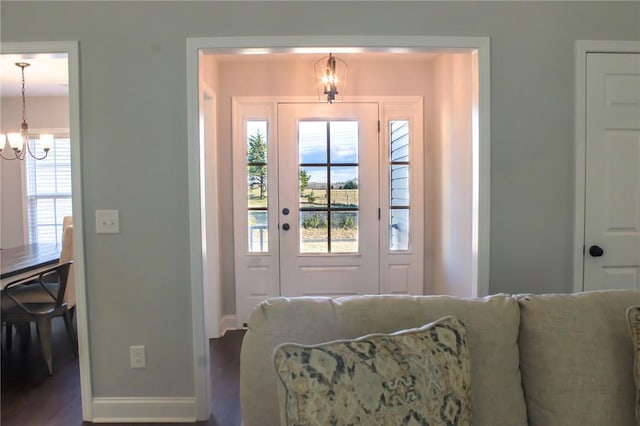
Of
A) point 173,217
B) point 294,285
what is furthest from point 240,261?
point 173,217

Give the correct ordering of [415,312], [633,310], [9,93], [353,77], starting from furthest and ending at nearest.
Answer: [9,93] → [353,77] → [415,312] → [633,310]

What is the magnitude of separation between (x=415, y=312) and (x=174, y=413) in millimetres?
1603

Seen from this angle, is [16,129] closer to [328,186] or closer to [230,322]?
[230,322]

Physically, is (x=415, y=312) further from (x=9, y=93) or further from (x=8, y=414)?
(x=9, y=93)

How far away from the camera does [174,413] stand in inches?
80.4

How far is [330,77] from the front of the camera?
2.92m

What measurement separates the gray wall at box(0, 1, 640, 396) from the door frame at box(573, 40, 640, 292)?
34 mm

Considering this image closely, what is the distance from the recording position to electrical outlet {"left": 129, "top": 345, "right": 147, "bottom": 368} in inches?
80.0

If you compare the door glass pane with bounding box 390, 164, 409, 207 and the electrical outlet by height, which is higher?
the door glass pane with bounding box 390, 164, 409, 207

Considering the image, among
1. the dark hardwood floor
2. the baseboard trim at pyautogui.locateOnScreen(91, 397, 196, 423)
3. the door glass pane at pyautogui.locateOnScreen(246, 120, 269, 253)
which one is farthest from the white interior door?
the baseboard trim at pyautogui.locateOnScreen(91, 397, 196, 423)

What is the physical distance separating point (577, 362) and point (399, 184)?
229cm

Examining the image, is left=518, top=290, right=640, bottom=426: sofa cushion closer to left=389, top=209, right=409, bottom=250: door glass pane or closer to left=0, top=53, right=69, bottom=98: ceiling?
left=389, top=209, right=409, bottom=250: door glass pane

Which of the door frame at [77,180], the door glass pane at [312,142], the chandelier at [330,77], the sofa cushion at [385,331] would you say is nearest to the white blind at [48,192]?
the door frame at [77,180]


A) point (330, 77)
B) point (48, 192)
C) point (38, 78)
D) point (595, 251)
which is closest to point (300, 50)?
point (330, 77)
